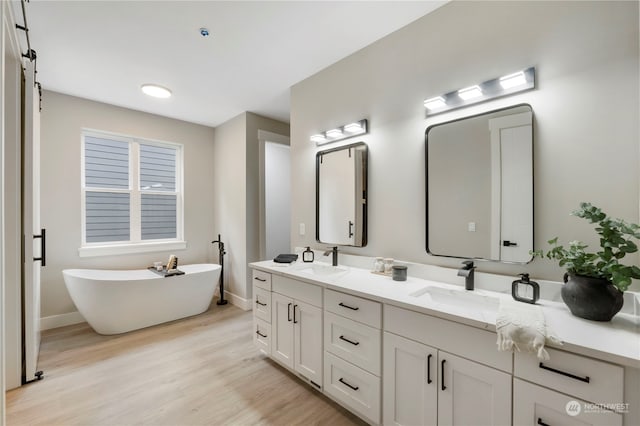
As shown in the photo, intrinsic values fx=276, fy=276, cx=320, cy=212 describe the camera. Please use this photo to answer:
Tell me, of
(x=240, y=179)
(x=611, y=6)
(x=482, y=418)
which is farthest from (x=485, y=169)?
(x=240, y=179)

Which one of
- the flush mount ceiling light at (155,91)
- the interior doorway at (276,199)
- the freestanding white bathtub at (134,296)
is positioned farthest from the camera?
the interior doorway at (276,199)

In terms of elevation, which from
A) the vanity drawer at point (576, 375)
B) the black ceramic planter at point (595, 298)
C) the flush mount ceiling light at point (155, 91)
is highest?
the flush mount ceiling light at point (155, 91)

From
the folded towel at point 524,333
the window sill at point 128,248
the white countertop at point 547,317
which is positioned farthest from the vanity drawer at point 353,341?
the window sill at point 128,248

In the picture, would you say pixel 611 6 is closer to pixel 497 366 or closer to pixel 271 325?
pixel 497 366

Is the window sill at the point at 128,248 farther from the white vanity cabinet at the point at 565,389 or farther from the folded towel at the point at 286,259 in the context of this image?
the white vanity cabinet at the point at 565,389

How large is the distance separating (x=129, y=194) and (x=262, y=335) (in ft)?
9.44

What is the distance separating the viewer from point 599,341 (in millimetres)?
1019

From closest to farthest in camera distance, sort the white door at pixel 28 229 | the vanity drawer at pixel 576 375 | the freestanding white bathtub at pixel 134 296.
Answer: the vanity drawer at pixel 576 375
the white door at pixel 28 229
the freestanding white bathtub at pixel 134 296

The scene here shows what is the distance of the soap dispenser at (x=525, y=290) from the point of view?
1437mm

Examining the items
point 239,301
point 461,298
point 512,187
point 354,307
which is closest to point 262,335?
point 354,307

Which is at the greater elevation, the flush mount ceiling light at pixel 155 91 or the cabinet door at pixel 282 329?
the flush mount ceiling light at pixel 155 91

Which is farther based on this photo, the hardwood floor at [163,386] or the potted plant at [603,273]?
the hardwood floor at [163,386]

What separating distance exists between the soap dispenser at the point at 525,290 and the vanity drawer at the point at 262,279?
1773 mm

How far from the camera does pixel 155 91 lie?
317 centimetres
